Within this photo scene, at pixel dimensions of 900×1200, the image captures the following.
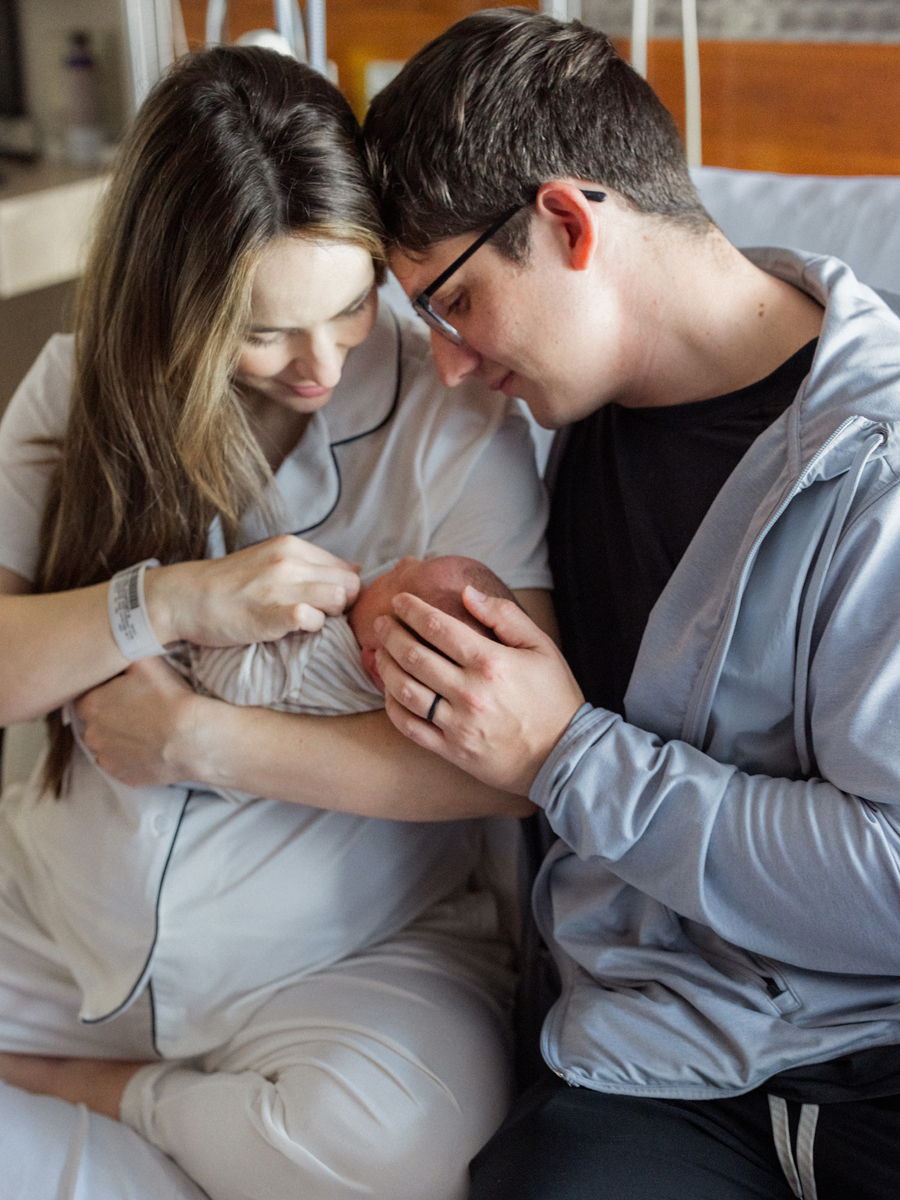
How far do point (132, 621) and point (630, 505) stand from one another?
0.62m

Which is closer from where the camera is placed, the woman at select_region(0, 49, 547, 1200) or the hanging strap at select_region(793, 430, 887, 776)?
the hanging strap at select_region(793, 430, 887, 776)

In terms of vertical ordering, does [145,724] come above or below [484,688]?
below

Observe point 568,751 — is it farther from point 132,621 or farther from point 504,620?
point 132,621

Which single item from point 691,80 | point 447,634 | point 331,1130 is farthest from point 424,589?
point 691,80

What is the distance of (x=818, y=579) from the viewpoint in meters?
1.11

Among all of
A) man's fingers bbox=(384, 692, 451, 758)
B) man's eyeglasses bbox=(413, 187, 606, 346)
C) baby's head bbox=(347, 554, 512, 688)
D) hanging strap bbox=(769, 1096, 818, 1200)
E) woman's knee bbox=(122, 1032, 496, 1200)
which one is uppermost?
man's eyeglasses bbox=(413, 187, 606, 346)

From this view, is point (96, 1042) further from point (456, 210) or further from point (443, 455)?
point (456, 210)

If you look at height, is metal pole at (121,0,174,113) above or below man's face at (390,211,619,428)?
above

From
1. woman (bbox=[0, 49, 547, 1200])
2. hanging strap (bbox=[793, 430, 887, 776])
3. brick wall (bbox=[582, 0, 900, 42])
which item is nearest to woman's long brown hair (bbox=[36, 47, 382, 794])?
woman (bbox=[0, 49, 547, 1200])

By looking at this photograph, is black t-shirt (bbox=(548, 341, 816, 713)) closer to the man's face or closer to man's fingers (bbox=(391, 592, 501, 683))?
the man's face

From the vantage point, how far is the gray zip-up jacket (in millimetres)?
1082

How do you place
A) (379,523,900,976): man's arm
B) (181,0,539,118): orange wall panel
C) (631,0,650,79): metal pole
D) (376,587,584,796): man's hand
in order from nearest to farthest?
(379,523,900,976): man's arm, (376,587,584,796): man's hand, (631,0,650,79): metal pole, (181,0,539,118): orange wall panel

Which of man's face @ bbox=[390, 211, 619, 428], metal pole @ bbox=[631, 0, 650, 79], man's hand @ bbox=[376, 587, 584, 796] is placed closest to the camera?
man's hand @ bbox=[376, 587, 584, 796]

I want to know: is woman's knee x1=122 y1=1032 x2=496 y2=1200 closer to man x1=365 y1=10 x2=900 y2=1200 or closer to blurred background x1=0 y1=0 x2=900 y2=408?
man x1=365 y1=10 x2=900 y2=1200
